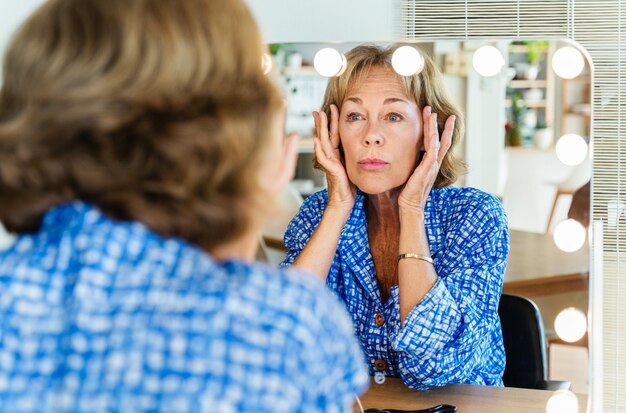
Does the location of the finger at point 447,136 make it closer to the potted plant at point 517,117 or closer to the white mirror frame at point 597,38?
the potted plant at point 517,117

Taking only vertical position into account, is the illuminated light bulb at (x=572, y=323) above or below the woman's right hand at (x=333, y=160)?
below

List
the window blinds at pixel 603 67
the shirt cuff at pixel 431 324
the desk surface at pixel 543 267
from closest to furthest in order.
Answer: the shirt cuff at pixel 431 324 → the desk surface at pixel 543 267 → the window blinds at pixel 603 67

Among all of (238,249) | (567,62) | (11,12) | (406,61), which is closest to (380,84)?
(406,61)

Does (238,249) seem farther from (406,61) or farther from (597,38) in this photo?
(597,38)

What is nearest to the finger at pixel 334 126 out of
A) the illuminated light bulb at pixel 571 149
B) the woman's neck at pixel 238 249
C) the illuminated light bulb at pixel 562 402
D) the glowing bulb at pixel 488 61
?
the glowing bulb at pixel 488 61

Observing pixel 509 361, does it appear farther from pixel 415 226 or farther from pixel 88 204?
pixel 88 204

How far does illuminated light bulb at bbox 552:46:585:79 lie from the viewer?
1260 millimetres

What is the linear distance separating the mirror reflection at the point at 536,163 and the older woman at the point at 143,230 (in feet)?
2.15

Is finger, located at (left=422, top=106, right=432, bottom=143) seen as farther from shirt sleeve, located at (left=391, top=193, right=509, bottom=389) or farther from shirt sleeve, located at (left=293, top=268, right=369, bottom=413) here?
shirt sleeve, located at (left=293, top=268, right=369, bottom=413)

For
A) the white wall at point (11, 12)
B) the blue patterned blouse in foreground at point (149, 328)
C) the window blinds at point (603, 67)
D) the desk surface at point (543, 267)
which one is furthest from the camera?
the white wall at point (11, 12)

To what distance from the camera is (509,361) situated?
4.21 ft

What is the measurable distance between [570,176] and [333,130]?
350 millimetres

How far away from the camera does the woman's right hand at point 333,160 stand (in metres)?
1.30

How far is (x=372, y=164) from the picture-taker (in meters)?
1.28
